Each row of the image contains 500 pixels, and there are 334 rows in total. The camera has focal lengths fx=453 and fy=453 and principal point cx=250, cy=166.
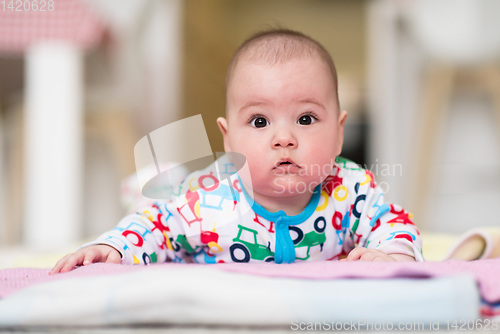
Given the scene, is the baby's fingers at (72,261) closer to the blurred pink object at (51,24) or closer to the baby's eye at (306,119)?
the baby's eye at (306,119)

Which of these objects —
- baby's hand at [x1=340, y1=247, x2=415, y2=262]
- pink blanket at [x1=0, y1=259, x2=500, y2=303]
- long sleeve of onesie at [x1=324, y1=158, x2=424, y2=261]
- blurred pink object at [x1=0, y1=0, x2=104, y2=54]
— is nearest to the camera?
pink blanket at [x1=0, y1=259, x2=500, y2=303]

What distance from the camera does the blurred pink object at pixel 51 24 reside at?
1184mm

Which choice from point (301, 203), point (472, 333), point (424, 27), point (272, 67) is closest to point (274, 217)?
point (301, 203)

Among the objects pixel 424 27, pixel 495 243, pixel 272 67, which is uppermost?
pixel 424 27

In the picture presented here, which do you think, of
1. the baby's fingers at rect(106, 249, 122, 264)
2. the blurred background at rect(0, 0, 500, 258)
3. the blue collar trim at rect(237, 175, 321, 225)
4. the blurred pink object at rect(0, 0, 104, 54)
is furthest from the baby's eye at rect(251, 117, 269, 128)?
the blurred pink object at rect(0, 0, 104, 54)

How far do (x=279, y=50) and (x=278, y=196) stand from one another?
197 millimetres

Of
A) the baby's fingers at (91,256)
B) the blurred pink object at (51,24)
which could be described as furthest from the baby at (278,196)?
the blurred pink object at (51,24)

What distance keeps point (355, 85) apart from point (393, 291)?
345cm

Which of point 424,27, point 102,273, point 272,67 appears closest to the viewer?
point 102,273

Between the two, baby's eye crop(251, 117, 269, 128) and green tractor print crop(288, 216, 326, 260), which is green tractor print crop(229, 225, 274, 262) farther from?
baby's eye crop(251, 117, 269, 128)

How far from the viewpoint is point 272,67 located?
0.59 m

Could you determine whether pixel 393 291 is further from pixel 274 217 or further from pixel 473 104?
pixel 473 104

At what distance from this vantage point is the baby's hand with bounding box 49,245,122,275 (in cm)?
52

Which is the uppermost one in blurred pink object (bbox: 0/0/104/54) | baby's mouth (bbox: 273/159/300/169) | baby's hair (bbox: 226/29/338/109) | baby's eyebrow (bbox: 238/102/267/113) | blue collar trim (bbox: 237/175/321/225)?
blurred pink object (bbox: 0/0/104/54)
